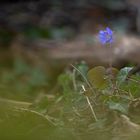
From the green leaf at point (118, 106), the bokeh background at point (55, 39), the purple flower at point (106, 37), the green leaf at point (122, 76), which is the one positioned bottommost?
the green leaf at point (118, 106)

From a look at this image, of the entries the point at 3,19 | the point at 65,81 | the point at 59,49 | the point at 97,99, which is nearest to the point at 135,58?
the point at 59,49

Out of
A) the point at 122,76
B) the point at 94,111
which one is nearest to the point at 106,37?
the point at 122,76

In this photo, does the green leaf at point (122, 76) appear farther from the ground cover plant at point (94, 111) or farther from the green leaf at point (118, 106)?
the green leaf at point (118, 106)

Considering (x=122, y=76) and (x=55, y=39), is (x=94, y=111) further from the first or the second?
(x=55, y=39)

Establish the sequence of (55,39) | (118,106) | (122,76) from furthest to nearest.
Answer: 1. (55,39)
2. (122,76)
3. (118,106)

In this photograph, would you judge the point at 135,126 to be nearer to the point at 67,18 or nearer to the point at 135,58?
the point at 135,58

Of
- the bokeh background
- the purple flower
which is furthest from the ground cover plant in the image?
the bokeh background

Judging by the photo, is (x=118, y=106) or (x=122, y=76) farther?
(x=122, y=76)

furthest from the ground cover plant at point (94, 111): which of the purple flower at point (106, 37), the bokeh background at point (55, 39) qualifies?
the bokeh background at point (55, 39)

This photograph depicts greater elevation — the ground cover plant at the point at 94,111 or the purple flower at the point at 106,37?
the purple flower at the point at 106,37

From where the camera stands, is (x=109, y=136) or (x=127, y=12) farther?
(x=127, y=12)

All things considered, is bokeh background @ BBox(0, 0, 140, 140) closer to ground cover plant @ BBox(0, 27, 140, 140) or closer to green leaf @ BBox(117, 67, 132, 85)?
ground cover plant @ BBox(0, 27, 140, 140)
